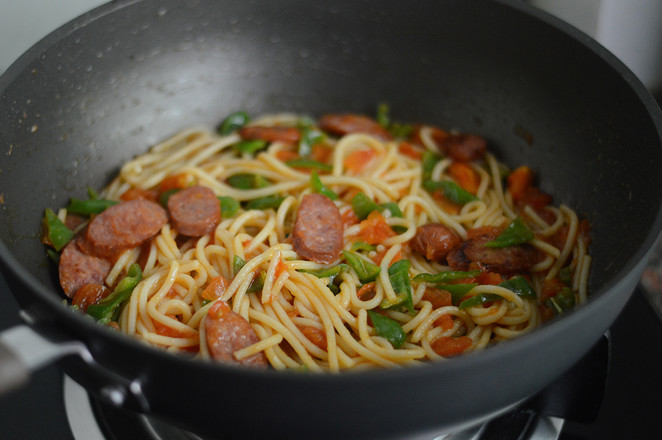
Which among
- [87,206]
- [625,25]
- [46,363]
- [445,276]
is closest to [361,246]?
[445,276]

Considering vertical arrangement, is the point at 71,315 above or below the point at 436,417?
above

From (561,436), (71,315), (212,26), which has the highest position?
(212,26)

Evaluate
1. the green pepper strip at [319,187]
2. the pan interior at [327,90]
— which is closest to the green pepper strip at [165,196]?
the pan interior at [327,90]

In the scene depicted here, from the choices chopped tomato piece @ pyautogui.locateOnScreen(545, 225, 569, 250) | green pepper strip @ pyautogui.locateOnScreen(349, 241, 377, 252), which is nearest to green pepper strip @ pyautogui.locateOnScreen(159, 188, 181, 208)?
green pepper strip @ pyautogui.locateOnScreen(349, 241, 377, 252)

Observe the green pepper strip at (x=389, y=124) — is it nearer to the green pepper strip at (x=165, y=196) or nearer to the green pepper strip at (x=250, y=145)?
the green pepper strip at (x=250, y=145)

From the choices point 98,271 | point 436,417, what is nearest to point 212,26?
point 98,271

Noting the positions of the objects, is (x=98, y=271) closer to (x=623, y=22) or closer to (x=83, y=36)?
(x=83, y=36)
